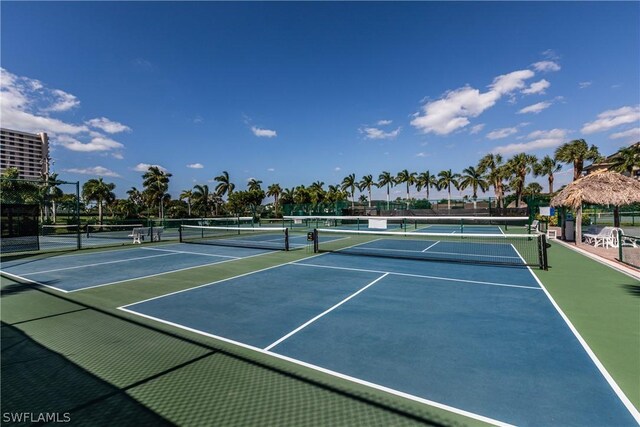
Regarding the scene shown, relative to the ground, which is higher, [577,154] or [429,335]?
[577,154]

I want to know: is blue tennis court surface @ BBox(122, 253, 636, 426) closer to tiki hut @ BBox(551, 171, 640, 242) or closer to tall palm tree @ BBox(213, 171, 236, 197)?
tiki hut @ BBox(551, 171, 640, 242)

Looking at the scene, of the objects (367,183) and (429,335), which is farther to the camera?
(367,183)

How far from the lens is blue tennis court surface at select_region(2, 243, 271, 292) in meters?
10.6

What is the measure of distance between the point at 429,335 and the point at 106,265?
45.6ft

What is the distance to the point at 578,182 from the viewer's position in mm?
19156

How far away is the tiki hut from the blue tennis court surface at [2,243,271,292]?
18637 millimetres

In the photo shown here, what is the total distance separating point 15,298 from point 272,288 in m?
7.16

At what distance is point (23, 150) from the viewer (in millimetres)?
165625

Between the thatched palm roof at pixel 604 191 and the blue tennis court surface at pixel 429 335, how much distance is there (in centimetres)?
1141

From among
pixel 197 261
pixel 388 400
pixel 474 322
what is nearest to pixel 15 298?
pixel 197 261

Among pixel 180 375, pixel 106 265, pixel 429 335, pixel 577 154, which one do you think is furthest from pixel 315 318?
pixel 577 154

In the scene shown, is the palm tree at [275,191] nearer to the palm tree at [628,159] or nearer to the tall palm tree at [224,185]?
the tall palm tree at [224,185]

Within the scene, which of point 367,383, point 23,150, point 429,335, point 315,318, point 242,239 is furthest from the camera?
point 23,150

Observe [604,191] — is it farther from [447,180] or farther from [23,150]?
[23,150]
